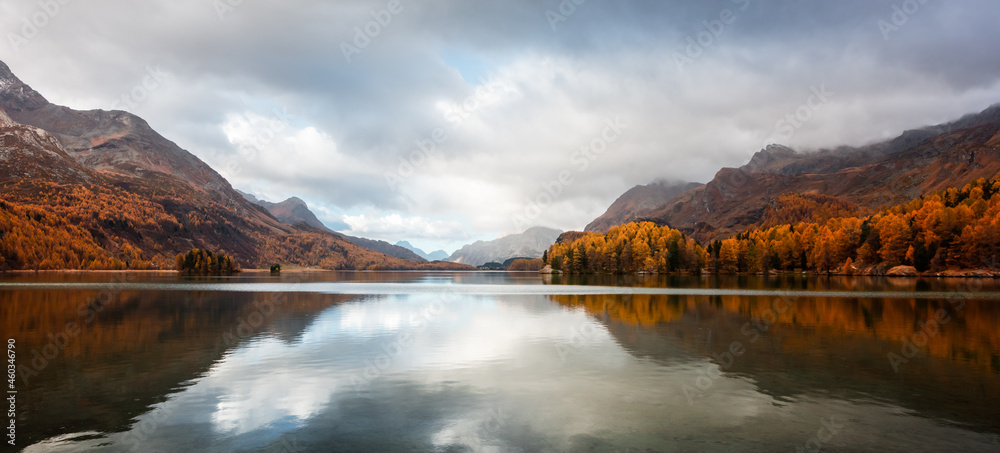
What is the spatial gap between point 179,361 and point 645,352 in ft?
95.3

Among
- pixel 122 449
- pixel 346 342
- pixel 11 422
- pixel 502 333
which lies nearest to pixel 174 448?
pixel 122 449

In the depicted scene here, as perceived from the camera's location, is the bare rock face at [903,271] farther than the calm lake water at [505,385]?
Yes

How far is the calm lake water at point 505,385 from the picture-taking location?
1602 centimetres

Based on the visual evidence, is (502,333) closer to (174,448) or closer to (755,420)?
(755,420)

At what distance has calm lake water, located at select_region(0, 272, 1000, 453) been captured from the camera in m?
16.0

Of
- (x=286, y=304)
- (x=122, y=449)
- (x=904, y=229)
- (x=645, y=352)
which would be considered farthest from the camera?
(x=904, y=229)

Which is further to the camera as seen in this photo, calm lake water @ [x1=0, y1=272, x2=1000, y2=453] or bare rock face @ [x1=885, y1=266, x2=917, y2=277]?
bare rock face @ [x1=885, y1=266, x2=917, y2=277]

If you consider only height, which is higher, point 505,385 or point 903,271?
point 903,271

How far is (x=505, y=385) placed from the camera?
2359 centimetres

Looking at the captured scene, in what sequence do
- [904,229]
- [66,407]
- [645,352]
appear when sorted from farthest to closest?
[904,229]
[645,352]
[66,407]

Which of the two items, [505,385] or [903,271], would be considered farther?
[903,271]

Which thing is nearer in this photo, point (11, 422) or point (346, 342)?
point (11, 422)

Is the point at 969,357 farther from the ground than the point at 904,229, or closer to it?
closer to it

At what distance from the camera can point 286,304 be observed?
67.3 metres
